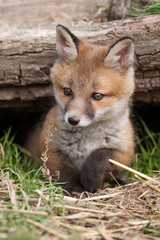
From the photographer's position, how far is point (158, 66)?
3773 mm

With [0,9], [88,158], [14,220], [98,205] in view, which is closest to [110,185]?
[88,158]

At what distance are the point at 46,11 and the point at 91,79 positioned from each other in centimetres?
243

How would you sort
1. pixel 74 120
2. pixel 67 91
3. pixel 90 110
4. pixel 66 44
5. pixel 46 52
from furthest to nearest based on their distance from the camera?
1. pixel 46 52
2. pixel 66 44
3. pixel 67 91
4. pixel 90 110
5. pixel 74 120

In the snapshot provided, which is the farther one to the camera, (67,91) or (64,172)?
(64,172)

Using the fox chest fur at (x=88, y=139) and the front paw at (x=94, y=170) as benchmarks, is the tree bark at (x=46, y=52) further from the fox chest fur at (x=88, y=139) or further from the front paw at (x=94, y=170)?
the front paw at (x=94, y=170)

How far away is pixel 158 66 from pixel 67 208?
7.01 feet

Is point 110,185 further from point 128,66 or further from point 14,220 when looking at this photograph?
point 14,220

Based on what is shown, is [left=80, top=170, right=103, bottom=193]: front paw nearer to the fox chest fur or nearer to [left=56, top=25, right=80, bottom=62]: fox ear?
the fox chest fur

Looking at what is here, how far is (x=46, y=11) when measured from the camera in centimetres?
498

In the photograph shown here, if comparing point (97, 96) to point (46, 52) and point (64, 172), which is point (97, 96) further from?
point (46, 52)

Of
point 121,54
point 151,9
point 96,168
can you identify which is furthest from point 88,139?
point 151,9

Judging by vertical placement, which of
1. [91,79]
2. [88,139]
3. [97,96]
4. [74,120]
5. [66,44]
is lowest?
[88,139]

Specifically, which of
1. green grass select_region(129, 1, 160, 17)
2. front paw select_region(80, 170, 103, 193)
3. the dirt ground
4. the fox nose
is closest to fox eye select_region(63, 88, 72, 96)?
the fox nose

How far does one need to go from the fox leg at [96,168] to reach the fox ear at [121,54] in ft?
3.08
